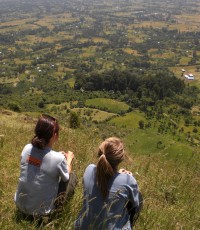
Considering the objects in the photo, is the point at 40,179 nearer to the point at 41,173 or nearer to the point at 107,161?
the point at 41,173

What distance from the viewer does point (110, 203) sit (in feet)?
9.60

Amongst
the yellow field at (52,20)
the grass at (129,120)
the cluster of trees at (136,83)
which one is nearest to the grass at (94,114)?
Answer: the grass at (129,120)

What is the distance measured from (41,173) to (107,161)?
767 mm

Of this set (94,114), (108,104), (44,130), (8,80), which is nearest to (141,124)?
(94,114)

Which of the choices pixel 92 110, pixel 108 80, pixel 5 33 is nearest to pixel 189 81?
pixel 108 80

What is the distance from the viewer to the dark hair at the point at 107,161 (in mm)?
2900

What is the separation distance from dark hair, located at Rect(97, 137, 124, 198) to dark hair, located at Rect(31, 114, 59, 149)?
0.64 meters

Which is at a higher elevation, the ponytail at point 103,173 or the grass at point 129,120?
the ponytail at point 103,173

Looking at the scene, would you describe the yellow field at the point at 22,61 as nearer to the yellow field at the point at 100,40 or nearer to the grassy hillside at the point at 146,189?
the yellow field at the point at 100,40

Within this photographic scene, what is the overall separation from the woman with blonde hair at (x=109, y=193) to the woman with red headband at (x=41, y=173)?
1.27 feet

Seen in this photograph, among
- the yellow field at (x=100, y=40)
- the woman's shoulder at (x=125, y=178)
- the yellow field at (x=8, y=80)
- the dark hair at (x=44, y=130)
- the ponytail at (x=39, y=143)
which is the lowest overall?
the yellow field at (x=100, y=40)

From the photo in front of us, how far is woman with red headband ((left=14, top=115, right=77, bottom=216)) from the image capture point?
3.22 metres

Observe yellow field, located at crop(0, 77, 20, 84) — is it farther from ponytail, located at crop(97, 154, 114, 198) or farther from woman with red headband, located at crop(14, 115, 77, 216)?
ponytail, located at crop(97, 154, 114, 198)

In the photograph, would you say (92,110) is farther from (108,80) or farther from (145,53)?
(145,53)
